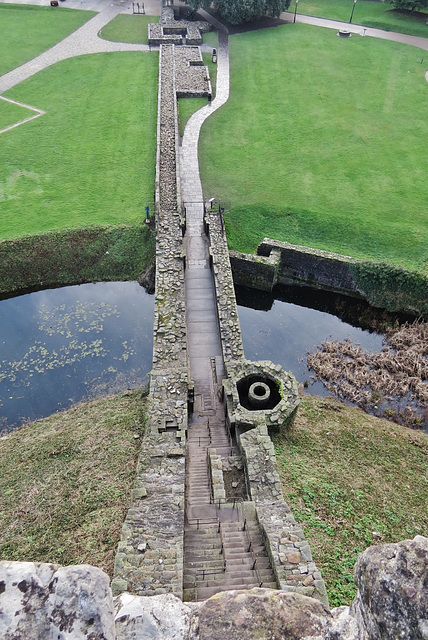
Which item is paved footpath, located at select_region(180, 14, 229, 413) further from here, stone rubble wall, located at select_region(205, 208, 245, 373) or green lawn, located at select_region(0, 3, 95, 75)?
green lawn, located at select_region(0, 3, 95, 75)

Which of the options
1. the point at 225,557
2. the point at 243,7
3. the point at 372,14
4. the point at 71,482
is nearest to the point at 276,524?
the point at 225,557

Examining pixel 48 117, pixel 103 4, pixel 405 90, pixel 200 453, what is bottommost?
pixel 200 453

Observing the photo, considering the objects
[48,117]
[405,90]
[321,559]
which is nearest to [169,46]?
[48,117]

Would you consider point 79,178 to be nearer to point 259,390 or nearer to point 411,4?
point 259,390

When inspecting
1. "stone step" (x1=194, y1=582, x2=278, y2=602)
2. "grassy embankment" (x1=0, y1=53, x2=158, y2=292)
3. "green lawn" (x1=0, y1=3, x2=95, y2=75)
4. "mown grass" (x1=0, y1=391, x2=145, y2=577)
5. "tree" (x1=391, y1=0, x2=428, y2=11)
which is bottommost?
"mown grass" (x1=0, y1=391, x2=145, y2=577)

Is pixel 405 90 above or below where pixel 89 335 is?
above

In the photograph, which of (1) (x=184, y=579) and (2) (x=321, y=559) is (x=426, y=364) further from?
(1) (x=184, y=579)

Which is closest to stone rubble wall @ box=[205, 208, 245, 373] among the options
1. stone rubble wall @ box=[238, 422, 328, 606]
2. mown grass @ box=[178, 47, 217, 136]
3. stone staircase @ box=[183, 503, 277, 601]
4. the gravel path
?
the gravel path
